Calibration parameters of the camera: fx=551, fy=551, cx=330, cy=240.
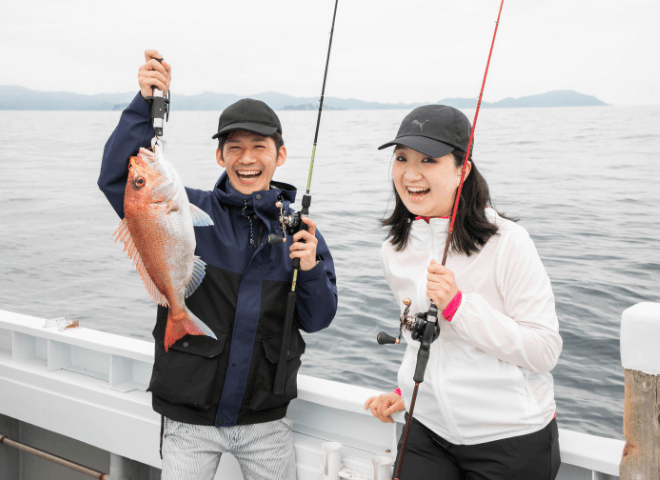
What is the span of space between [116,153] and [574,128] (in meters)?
30.2

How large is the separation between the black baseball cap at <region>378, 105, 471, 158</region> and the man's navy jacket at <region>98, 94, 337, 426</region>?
1.92 feet

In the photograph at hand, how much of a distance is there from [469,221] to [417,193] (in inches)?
8.7

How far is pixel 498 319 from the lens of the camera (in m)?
1.78

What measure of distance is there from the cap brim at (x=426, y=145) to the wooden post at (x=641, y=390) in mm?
782

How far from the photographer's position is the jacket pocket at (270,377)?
2197 millimetres

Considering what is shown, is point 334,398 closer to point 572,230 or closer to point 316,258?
point 316,258

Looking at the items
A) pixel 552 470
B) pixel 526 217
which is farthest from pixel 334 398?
pixel 526 217

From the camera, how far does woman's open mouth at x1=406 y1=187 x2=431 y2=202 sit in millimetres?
2057

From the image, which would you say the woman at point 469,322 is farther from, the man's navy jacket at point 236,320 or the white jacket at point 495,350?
the man's navy jacket at point 236,320

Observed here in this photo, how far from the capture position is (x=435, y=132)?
1987mm

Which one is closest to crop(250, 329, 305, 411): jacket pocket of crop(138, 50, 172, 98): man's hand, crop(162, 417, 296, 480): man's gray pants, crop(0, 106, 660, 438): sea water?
crop(162, 417, 296, 480): man's gray pants

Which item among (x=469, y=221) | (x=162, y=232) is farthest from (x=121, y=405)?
(x=469, y=221)

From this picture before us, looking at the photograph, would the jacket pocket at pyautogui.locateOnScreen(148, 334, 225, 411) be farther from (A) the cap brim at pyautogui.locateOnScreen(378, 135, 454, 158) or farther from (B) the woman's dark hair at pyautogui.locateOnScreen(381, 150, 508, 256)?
(A) the cap brim at pyautogui.locateOnScreen(378, 135, 454, 158)

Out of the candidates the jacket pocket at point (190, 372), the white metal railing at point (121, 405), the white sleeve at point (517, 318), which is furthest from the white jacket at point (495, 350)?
the jacket pocket at point (190, 372)
